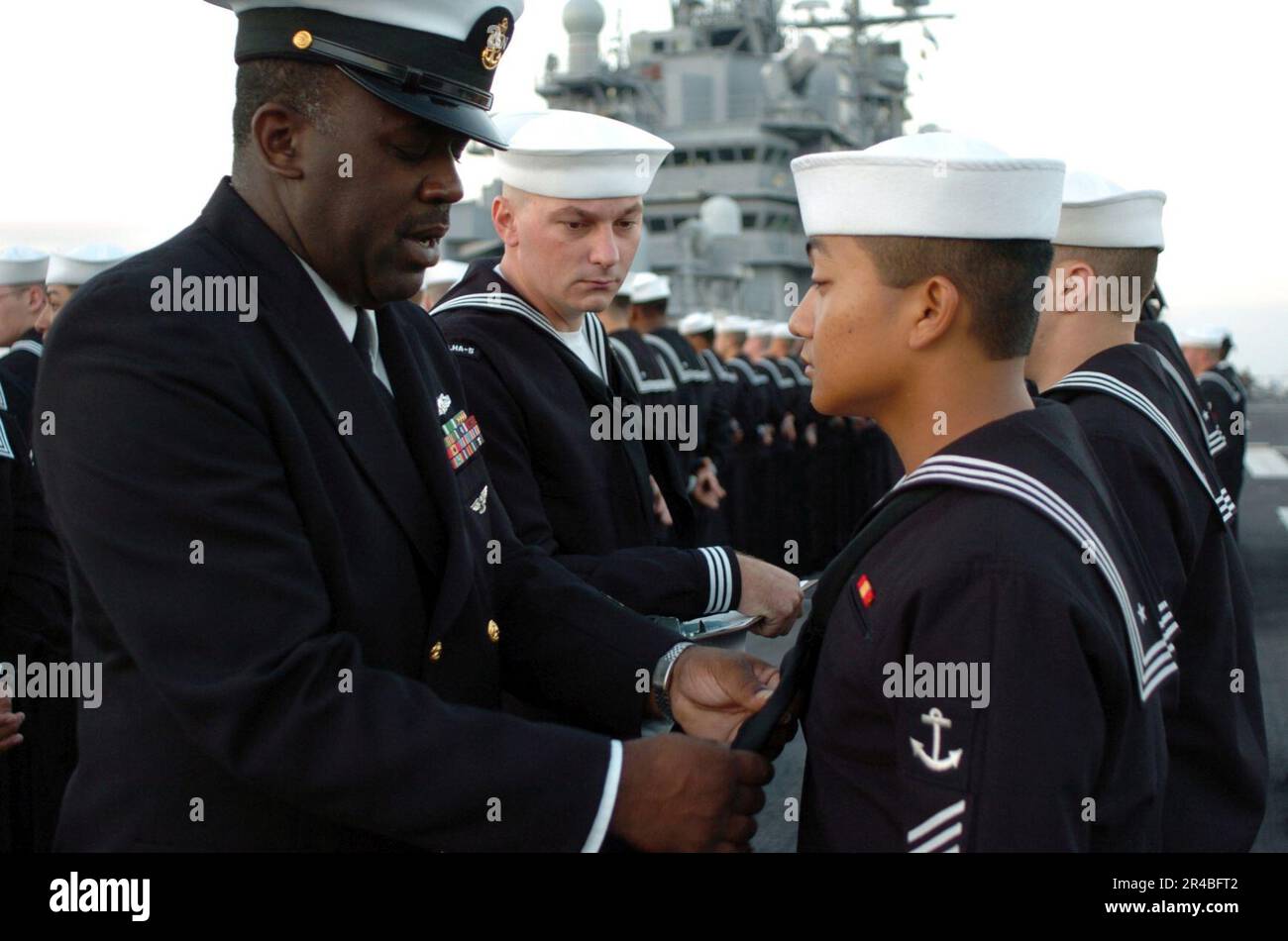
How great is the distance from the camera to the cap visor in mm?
1789

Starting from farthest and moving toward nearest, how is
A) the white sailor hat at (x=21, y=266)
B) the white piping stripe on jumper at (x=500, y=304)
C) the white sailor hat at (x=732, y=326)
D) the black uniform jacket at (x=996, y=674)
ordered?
the white sailor hat at (x=732, y=326) → the white sailor hat at (x=21, y=266) → the white piping stripe on jumper at (x=500, y=304) → the black uniform jacket at (x=996, y=674)

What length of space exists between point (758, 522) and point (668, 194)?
2321 cm

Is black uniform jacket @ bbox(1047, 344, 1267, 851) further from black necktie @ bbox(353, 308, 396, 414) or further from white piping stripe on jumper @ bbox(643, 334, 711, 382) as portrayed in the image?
white piping stripe on jumper @ bbox(643, 334, 711, 382)

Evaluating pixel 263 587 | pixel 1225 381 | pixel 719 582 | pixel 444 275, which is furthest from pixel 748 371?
pixel 263 587

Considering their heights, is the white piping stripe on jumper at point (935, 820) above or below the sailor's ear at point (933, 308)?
below

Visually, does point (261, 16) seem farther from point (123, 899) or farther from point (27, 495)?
point (27, 495)

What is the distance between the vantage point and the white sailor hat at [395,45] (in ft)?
5.86

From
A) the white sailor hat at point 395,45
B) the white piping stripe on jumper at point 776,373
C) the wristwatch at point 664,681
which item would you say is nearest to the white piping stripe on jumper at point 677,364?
the white piping stripe on jumper at point 776,373

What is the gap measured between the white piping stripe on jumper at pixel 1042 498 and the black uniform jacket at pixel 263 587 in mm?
589

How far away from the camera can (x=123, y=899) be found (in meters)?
1.77

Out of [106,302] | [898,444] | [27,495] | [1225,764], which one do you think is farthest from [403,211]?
[27,495]

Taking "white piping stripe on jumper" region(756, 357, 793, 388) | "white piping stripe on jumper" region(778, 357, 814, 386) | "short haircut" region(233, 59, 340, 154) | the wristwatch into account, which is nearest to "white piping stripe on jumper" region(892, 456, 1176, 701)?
the wristwatch

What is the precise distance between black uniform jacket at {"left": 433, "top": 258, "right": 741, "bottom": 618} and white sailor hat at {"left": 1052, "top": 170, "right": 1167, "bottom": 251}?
1.08m

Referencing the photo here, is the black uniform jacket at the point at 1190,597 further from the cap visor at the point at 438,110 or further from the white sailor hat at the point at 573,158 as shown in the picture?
the cap visor at the point at 438,110
